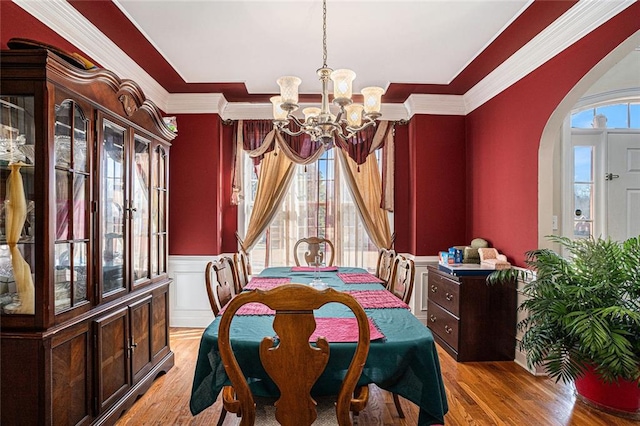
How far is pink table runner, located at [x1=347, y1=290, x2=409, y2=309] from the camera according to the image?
7.02ft

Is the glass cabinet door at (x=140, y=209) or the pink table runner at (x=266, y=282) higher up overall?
the glass cabinet door at (x=140, y=209)

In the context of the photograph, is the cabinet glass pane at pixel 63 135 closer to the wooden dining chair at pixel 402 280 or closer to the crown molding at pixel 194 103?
the wooden dining chair at pixel 402 280

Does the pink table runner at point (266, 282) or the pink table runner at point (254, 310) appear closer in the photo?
the pink table runner at point (254, 310)

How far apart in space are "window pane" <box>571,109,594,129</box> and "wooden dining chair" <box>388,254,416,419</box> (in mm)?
2692

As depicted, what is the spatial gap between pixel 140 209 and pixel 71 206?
0.77 meters

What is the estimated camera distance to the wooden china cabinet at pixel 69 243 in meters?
1.68

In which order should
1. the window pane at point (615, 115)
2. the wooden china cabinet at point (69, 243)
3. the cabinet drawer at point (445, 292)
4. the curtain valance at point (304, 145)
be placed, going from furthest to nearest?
the curtain valance at point (304, 145) → the window pane at point (615, 115) → the cabinet drawer at point (445, 292) → the wooden china cabinet at point (69, 243)

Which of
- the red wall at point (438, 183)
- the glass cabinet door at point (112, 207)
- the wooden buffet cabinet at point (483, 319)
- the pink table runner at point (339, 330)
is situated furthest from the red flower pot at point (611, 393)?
the glass cabinet door at point (112, 207)

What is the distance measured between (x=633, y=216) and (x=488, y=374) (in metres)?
2.28

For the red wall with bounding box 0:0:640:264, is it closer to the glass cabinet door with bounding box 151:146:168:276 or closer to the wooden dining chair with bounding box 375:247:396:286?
the wooden dining chair with bounding box 375:247:396:286

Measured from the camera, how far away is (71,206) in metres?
1.93

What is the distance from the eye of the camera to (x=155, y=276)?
291 cm

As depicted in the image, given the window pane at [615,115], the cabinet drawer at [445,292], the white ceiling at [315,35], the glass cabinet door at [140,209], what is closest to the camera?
the white ceiling at [315,35]

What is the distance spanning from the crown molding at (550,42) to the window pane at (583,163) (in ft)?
3.42
